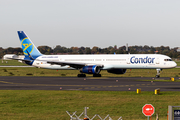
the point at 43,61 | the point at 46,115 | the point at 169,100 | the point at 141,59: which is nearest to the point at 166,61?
the point at 141,59

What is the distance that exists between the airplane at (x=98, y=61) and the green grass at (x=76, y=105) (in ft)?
94.2

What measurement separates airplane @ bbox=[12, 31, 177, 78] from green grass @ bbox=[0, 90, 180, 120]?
2873 cm

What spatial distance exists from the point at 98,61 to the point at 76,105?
38465 millimetres

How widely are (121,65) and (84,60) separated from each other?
8487mm

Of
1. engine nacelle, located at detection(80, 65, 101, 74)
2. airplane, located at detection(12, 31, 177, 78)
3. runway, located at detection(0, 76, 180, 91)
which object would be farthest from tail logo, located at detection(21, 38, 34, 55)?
runway, located at detection(0, 76, 180, 91)

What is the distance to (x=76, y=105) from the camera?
2448 cm

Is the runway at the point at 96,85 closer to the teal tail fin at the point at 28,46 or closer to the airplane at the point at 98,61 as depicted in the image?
the airplane at the point at 98,61

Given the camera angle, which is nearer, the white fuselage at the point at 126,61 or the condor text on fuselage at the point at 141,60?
the white fuselage at the point at 126,61

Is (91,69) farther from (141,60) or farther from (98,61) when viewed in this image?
(141,60)

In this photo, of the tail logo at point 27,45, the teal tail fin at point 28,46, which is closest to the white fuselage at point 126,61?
the teal tail fin at point 28,46

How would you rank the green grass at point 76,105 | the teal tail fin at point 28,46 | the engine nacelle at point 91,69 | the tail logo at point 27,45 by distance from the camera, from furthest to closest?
the tail logo at point 27,45, the teal tail fin at point 28,46, the engine nacelle at point 91,69, the green grass at point 76,105

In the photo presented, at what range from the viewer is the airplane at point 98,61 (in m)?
57.7

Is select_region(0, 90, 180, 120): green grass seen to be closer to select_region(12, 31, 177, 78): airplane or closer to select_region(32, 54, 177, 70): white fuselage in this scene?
select_region(32, 54, 177, 70): white fuselage

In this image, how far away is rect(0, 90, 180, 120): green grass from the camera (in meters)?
20.3
